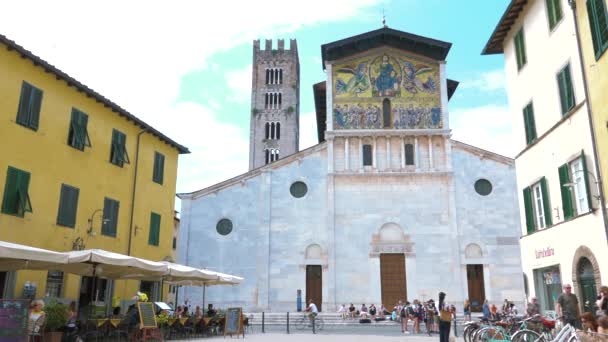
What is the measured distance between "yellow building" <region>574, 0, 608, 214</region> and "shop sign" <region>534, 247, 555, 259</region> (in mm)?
3400

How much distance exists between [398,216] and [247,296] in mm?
9796

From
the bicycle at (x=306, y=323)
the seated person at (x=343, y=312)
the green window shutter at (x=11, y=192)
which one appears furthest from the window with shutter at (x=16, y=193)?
the seated person at (x=343, y=312)

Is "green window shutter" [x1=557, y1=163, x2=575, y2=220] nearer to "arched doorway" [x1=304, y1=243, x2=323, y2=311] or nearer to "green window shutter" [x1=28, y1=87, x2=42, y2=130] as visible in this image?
"green window shutter" [x1=28, y1=87, x2=42, y2=130]

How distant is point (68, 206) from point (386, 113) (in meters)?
19.7

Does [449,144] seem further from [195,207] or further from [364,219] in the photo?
[195,207]

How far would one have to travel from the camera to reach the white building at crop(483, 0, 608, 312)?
13188mm

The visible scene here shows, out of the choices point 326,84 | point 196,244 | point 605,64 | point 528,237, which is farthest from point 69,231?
point 326,84

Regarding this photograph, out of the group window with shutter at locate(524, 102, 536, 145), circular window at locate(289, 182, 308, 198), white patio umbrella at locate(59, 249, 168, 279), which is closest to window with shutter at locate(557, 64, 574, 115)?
window with shutter at locate(524, 102, 536, 145)

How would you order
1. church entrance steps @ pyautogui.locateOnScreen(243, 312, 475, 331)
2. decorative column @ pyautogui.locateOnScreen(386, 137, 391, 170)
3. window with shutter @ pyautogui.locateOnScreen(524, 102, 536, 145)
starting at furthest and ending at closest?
decorative column @ pyautogui.locateOnScreen(386, 137, 391, 170), church entrance steps @ pyautogui.locateOnScreen(243, 312, 475, 331), window with shutter @ pyautogui.locateOnScreen(524, 102, 536, 145)

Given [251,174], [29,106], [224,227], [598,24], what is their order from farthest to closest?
[251,174] → [224,227] → [29,106] → [598,24]

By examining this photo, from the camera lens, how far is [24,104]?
15.8 meters

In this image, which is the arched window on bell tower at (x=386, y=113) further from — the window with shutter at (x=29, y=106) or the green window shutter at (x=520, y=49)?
the window with shutter at (x=29, y=106)

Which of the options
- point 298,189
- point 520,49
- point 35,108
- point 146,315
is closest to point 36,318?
point 146,315

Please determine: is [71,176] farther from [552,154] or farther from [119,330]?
[552,154]
